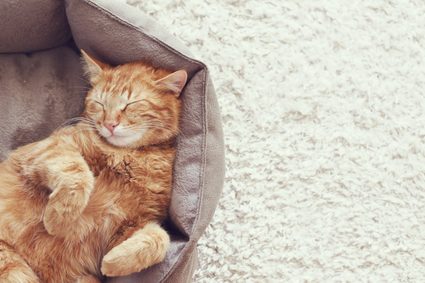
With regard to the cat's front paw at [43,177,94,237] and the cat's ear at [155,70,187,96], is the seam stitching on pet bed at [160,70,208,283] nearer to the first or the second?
the cat's ear at [155,70,187,96]

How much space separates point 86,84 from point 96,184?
390mm

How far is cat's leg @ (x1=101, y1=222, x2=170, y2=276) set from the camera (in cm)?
135

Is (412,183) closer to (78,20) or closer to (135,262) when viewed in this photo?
(135,262)

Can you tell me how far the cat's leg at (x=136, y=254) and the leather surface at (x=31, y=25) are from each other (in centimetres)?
69

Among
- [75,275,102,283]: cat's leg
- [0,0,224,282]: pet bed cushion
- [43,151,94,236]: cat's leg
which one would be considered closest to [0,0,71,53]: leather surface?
[0,0,224,282]: pet bed cushion

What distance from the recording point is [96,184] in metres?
1.49

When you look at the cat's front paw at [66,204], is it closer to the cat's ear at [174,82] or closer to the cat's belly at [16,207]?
the cat's belly at [16,207]

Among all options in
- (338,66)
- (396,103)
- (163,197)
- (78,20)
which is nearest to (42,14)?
(78,20)

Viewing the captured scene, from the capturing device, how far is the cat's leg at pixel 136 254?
1.35m

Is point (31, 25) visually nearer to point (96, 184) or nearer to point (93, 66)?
point (93, 66)

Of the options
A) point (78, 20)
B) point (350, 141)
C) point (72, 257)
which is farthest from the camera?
point (350, 141)

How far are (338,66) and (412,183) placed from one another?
0.49 meters

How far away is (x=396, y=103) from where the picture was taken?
203cm

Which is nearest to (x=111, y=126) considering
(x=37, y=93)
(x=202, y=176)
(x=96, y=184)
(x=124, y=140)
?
(x=124, y=140)
